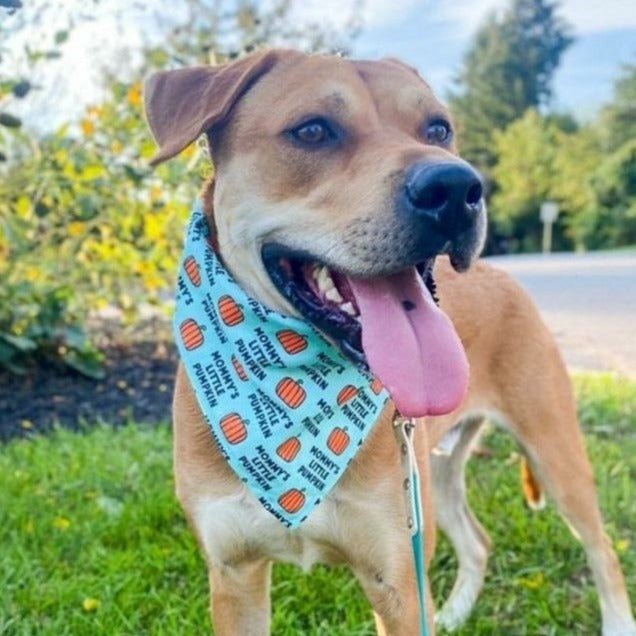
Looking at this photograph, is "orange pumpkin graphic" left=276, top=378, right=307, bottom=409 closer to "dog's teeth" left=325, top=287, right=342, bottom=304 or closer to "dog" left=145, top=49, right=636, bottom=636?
"dog" left=145, top=49, right=636, bottom=636

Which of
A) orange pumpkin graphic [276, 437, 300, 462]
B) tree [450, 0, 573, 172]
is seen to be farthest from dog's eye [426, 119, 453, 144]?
tree [450, 0, 573, 172]

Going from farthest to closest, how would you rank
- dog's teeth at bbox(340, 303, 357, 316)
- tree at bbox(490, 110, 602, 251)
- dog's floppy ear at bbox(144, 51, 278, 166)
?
tree at bbox(490, 110, 602, 251) → dog's floppy ear at bbox(144, 51, 278, 166) → dog's teeth at bbox(340, 303, 357, 316)

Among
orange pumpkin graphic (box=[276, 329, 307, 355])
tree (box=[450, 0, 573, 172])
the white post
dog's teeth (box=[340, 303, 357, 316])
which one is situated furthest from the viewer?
tree (box=[450, 0, 573, 172])

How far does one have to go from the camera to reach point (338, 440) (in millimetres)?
2734

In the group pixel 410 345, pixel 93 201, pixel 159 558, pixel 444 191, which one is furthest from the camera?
pixel 93 201

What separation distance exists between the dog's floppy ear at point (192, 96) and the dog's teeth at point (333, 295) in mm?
570

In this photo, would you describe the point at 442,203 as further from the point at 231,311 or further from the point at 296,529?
the point at 296,529

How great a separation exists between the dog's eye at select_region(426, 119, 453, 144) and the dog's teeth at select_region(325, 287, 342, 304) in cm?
60

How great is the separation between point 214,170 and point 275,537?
3.71 feet

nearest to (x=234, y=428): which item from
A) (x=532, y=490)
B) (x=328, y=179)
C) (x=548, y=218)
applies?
(x=328, y=179)

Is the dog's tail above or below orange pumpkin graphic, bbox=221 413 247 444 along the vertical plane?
below

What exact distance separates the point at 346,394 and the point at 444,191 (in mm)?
822

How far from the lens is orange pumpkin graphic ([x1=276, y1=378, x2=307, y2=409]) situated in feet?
9.07

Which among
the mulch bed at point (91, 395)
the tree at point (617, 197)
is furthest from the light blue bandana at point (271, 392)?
the tree at point (617, 197)
